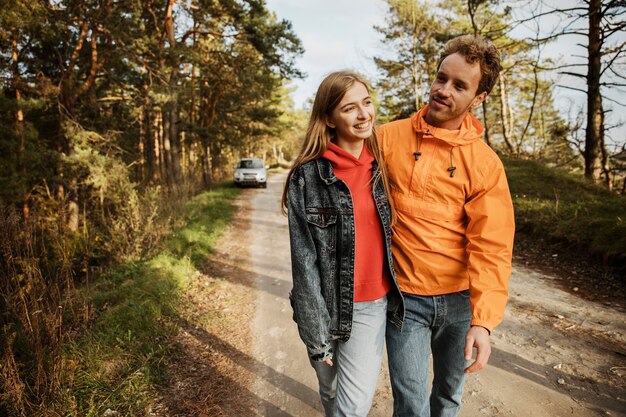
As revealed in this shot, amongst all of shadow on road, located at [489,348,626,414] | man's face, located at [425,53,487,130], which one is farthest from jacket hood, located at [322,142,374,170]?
shadow on road, located at [489,348,626,414]

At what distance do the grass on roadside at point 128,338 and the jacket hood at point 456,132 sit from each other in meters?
2.96

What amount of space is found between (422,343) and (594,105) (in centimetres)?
1025

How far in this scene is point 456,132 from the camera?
68.2 inches

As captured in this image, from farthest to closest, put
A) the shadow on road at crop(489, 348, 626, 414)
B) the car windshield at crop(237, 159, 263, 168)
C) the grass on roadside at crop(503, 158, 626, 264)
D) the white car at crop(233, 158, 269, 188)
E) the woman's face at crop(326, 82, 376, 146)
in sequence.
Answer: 1. the car windshield at crop(237, 159, 263, 168)
2. the white car at crop(233, 158, 269, 188)
3. the grass on roadside at crop(503, 158, 626, 264)
4. the shadow on road at crop(489, 348, 626, 414)
5. the woman's face at crop(326, 82, 376, 146)

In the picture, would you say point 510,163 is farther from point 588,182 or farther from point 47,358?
point 47,358

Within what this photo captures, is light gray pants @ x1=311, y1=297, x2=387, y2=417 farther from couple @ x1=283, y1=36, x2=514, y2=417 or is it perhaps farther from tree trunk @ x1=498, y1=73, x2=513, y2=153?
tree trunk @ x1=498, y1=73, x2=513, y2=153

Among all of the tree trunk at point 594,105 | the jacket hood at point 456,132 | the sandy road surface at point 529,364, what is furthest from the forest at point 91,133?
the jacket hood at point 456,132

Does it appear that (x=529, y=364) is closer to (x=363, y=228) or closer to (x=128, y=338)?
(x=363, y=228)

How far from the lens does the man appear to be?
64.2 inches

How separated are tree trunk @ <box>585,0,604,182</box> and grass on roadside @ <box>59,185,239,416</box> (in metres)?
9.99

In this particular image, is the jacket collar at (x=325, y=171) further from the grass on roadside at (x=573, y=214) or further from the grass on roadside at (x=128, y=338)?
the grass on roadside at (x=573, y=214)

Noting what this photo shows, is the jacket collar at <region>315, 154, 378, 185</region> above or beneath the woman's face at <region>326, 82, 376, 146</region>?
beneath

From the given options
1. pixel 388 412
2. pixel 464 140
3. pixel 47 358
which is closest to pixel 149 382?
pixel 47 358

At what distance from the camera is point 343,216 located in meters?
1.68
